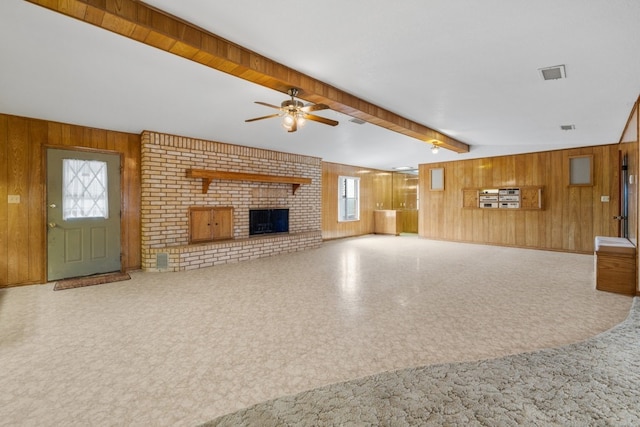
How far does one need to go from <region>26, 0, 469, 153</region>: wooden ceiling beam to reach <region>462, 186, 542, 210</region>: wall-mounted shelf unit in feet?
18.8

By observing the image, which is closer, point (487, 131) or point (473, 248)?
point (487, 131)

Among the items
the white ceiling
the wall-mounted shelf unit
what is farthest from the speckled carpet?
the wall-mounted shelf unit

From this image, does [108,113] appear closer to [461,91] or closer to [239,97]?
[239,97]

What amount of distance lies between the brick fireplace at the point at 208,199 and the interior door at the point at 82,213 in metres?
0.46

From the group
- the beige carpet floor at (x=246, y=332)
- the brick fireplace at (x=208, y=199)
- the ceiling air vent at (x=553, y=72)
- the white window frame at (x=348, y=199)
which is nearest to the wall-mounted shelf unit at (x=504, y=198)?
the beige carpet floor at (x=246, y=332)

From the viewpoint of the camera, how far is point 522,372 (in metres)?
2.12

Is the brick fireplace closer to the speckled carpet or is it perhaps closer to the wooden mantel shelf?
the wooden mantel shelf

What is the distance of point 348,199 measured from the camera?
395 inches

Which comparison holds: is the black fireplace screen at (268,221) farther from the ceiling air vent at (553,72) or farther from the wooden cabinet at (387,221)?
the ceiling air vent at (553,72)

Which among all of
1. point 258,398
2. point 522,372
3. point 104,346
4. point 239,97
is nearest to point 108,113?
point 239,97

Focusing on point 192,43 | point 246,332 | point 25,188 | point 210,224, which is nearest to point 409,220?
point 210,224

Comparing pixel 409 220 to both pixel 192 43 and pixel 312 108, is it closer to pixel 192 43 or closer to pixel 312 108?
pixel 312 108

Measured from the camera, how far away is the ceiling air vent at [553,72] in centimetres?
302

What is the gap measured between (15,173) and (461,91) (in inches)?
243
